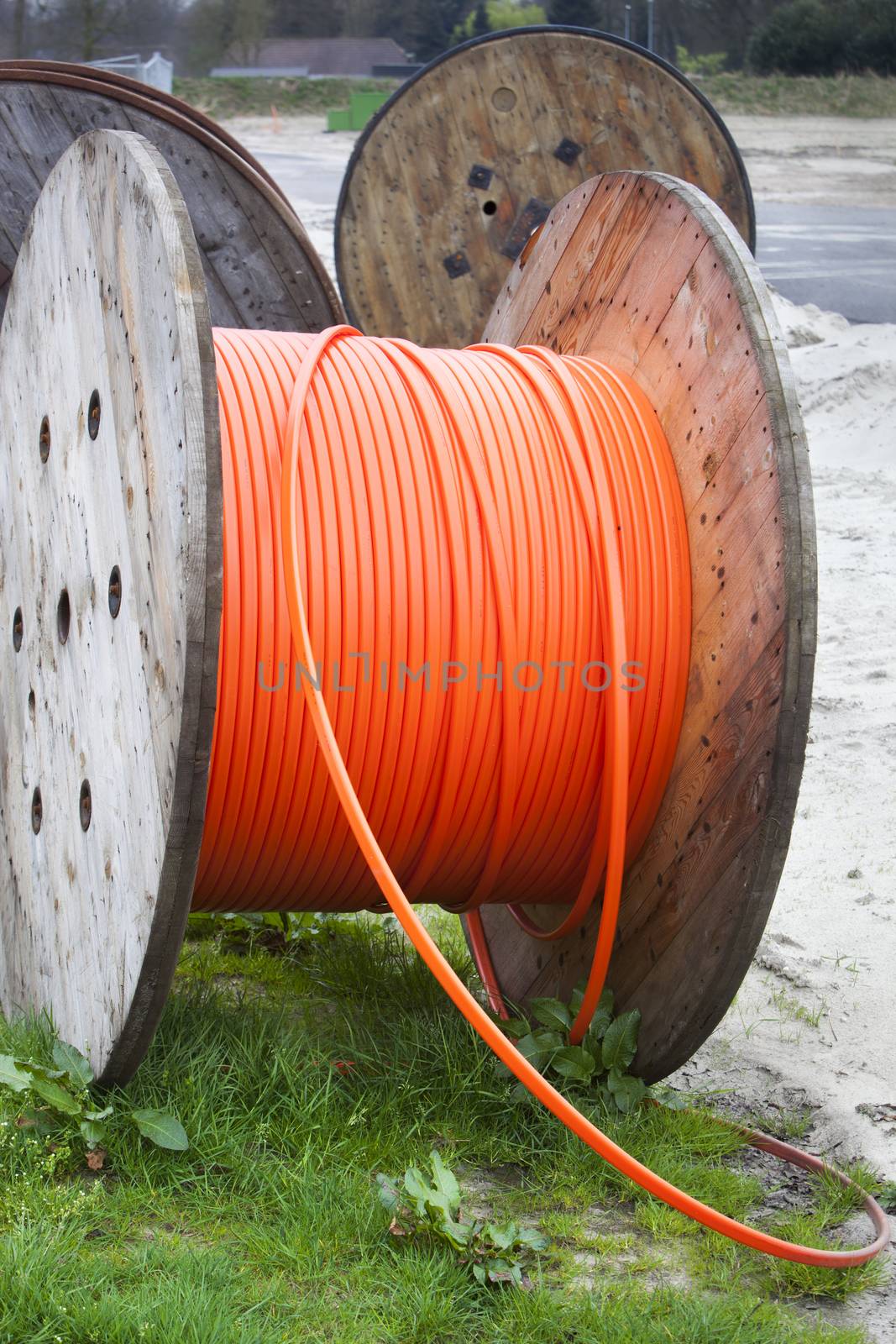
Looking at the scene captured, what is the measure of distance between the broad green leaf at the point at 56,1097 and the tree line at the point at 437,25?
34.1 m

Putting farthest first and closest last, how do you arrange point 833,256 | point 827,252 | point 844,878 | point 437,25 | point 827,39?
point 437,25
point 827,39
point 827,252
point 833,256
point 844,878

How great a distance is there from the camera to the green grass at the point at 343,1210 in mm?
2223

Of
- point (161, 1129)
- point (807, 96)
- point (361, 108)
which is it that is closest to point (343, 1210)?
point (161, 1129)

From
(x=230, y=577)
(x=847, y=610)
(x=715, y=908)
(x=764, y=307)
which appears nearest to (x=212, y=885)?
(x=230, y=577)

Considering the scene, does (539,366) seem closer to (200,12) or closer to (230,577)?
(230,577)

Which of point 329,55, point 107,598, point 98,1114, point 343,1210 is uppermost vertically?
point 329,55

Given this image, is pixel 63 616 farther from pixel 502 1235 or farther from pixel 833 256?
pixel 833 256

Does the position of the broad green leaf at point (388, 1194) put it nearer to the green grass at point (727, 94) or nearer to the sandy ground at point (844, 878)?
the sandy ground at point (844, 878)

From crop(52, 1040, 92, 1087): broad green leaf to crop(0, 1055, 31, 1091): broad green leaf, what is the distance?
74 mm

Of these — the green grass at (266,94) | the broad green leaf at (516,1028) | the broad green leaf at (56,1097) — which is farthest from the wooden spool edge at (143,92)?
the green grass at (266,94)

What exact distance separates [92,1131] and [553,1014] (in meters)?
0.98

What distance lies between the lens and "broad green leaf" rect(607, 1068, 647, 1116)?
9.30ft

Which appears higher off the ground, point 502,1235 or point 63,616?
point 63,616

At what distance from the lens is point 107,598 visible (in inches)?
107
